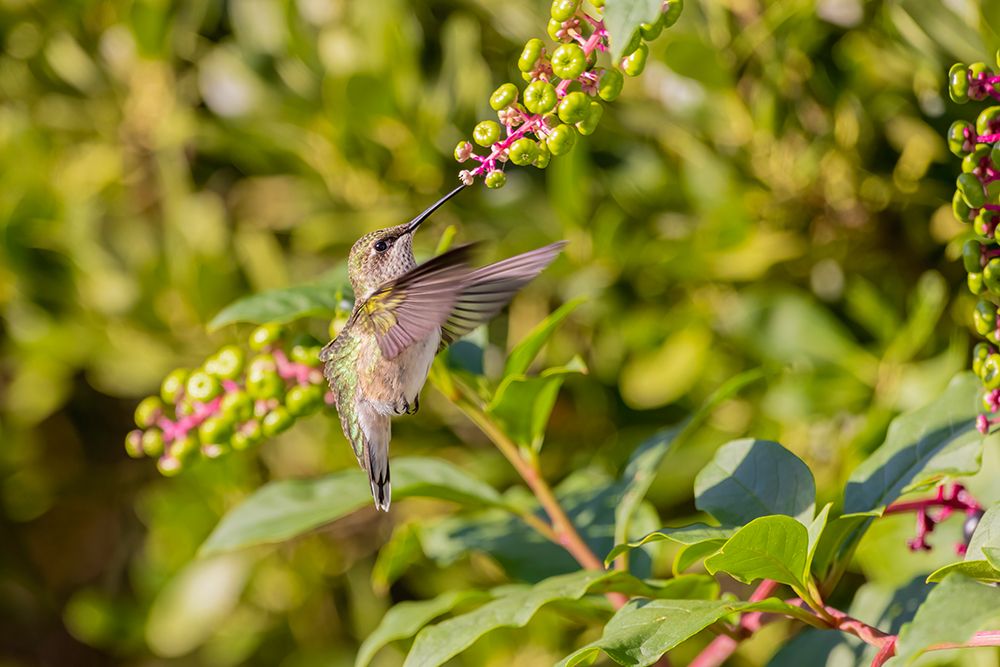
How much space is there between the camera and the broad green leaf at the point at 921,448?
1.10 m

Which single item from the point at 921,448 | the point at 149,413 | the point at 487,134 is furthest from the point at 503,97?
the point at 149,413

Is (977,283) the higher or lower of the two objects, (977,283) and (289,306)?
the lower

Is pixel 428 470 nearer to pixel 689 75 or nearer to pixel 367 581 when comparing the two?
pixel 689 75

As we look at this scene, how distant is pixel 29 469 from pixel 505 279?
193cm

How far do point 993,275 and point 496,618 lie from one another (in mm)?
536

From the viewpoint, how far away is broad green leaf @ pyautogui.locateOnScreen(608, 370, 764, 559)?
4.13 ft

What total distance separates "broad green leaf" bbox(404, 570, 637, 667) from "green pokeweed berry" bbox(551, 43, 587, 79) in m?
0.47

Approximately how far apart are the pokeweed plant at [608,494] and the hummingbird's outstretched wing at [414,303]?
2.2 inches

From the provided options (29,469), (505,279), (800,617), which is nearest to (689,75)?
(505,279)

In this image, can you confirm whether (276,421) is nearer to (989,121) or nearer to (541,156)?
(541,156)

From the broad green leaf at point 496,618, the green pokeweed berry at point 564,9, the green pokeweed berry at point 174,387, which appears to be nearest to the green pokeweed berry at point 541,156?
the green pokeweed berry at point 564,9

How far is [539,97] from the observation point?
3.04ft

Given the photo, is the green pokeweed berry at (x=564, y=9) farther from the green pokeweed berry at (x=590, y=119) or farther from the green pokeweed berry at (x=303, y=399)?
the green pokeweed berry at (x=303, y=399)

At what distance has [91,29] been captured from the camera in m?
2.40
